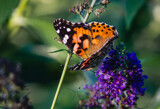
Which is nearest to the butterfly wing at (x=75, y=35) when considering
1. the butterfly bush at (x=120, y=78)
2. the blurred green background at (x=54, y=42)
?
the butterfly bush at (x=120, y=78)

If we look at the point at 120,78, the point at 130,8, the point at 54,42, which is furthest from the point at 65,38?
the point at 54,42

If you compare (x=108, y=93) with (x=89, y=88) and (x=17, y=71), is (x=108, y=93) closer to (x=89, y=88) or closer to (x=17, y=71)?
(x=89, y=88)

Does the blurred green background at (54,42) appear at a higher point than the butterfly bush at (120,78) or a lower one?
higher

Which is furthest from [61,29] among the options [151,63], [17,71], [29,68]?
[29,68]

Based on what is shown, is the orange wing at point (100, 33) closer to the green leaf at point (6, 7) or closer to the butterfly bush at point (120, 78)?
the butterfly bush at point (120, 78)

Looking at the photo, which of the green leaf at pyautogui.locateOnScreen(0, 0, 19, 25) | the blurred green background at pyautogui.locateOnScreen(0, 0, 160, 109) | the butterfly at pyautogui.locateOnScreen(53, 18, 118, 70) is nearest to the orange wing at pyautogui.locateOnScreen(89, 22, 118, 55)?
the butterfly at pyautogui.locateOnScreen(53, 18, 118, 70)
